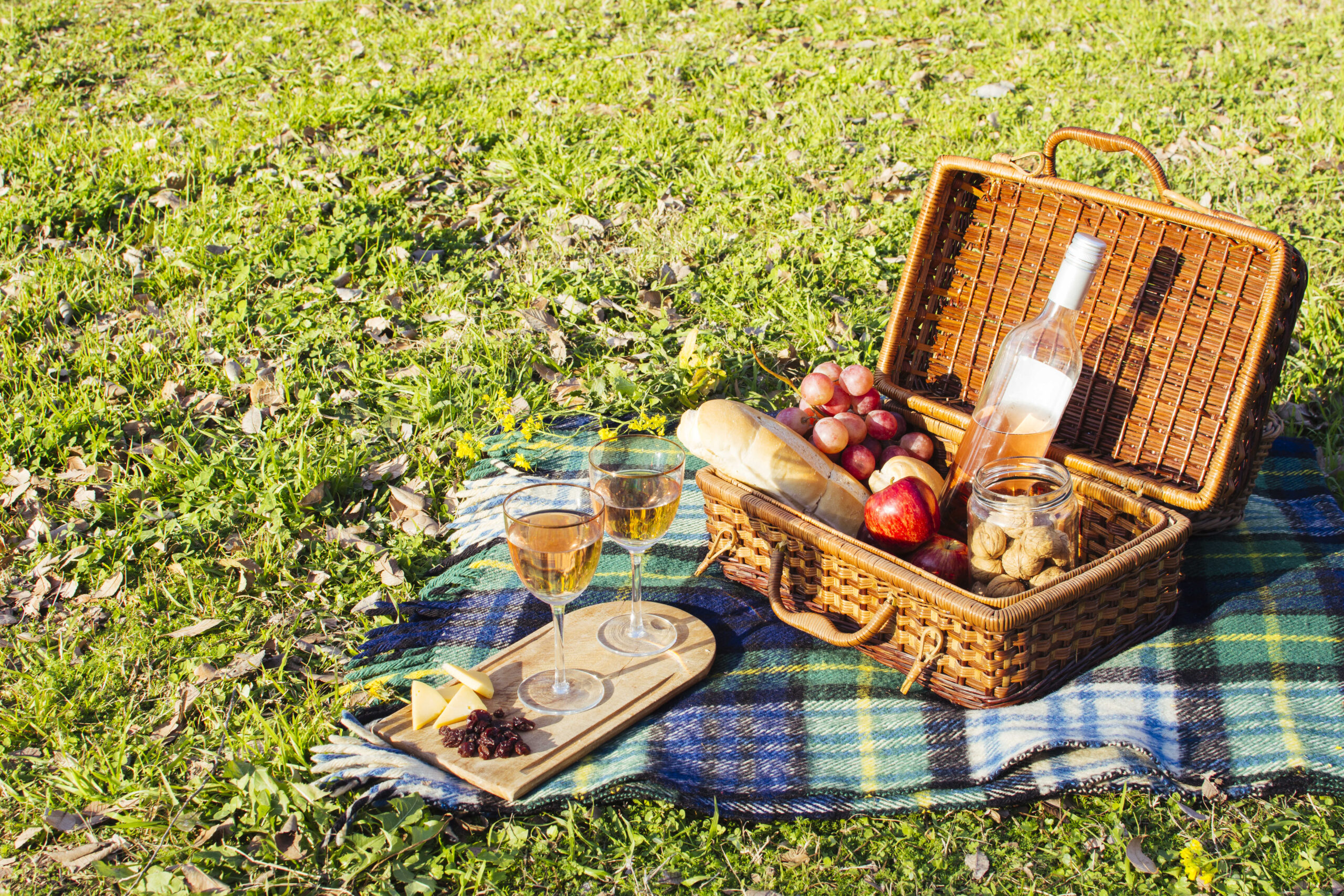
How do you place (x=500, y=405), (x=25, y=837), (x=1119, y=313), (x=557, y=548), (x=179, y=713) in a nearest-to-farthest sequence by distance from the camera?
(x=557, y=548)
(x=25, y=837)
(x=179, y=713)
(x=1119, y=313)
(x=500, y=405)

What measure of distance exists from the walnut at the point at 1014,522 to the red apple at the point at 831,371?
33.8 inches

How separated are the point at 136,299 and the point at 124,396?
92cm

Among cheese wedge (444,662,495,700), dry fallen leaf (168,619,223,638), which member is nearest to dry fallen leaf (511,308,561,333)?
dry fallen leaf (168,619,223,638)

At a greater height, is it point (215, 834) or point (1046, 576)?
point (1046, 576)

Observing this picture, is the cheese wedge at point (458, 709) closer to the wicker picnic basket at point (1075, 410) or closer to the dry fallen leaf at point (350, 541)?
the wicker picnic basket at point (1075, 410)

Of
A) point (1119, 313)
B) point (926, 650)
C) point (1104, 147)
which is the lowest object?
point (926, 650)

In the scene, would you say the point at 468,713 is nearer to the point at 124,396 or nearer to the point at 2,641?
the point at 2,641

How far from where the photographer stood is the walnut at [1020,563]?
2.57 metres

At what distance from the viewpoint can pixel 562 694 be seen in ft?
8.47

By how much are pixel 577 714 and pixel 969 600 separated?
96 cm

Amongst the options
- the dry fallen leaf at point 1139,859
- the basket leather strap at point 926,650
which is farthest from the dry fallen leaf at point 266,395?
the dry fallen leaf at point 1139,859

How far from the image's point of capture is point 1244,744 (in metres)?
2.48

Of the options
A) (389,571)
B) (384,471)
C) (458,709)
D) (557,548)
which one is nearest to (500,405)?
(384,471)

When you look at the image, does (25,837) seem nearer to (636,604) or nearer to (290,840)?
(290,840)
